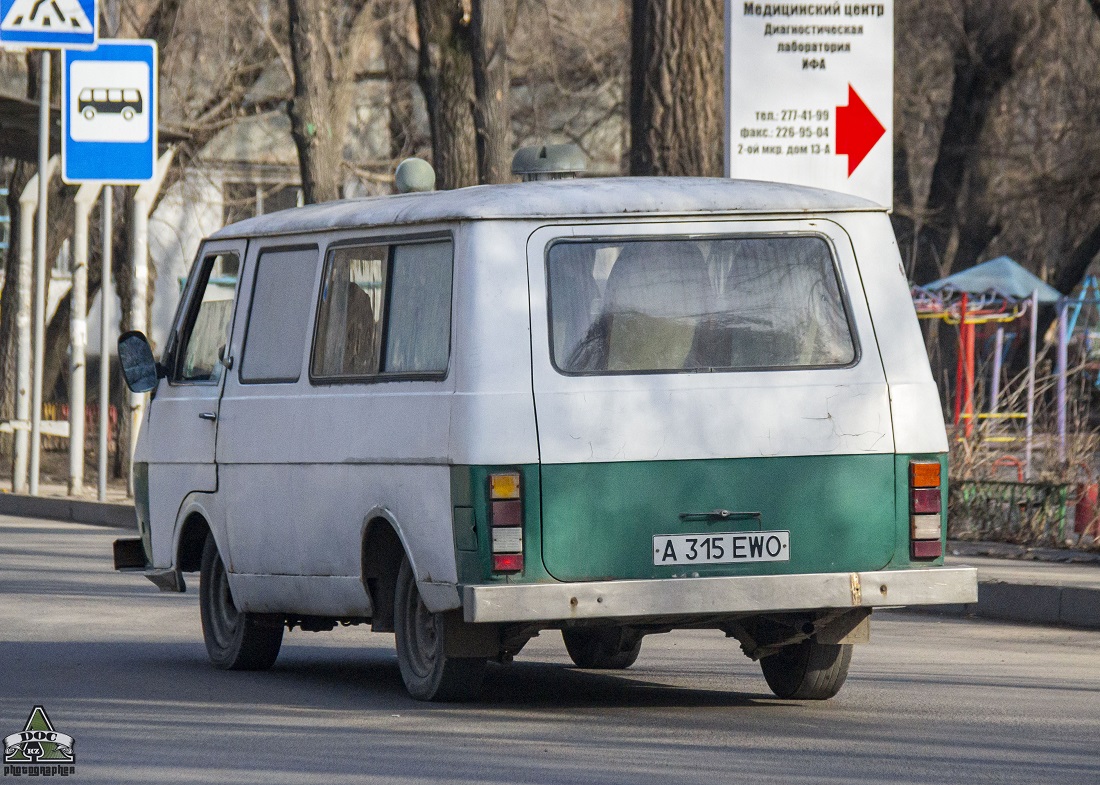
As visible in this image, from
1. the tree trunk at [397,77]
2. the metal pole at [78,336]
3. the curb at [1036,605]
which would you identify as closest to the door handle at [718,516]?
the curb at [1036,605]

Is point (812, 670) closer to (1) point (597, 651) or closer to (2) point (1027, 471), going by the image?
(1) point (597, 651)

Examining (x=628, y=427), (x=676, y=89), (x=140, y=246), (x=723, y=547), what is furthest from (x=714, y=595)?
(x=140, y=246)

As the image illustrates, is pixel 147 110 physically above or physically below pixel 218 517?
above

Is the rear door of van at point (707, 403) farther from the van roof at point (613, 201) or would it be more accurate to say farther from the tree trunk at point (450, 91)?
the tree trunk at point (450, 91)

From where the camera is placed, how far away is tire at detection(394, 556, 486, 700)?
25.3 ft

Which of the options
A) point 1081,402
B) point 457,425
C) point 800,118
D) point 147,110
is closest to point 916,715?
point 457,425

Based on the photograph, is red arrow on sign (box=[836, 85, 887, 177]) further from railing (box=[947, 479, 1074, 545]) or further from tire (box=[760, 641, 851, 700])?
tire (box=[760, 641, 851, 700])

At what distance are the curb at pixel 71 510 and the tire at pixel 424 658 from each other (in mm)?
11037

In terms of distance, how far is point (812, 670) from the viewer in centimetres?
805

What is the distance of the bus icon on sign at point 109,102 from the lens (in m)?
19.4

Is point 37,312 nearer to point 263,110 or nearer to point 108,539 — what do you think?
point 108,539

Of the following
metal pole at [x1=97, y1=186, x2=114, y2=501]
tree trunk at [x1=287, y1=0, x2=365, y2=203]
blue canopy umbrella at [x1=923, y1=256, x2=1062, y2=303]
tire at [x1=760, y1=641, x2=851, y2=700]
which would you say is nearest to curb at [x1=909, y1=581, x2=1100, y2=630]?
tire at [x1=760, y1=641, x2=851, y2=700]

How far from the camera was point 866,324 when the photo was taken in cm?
768

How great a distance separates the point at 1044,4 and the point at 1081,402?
47.1 feet
